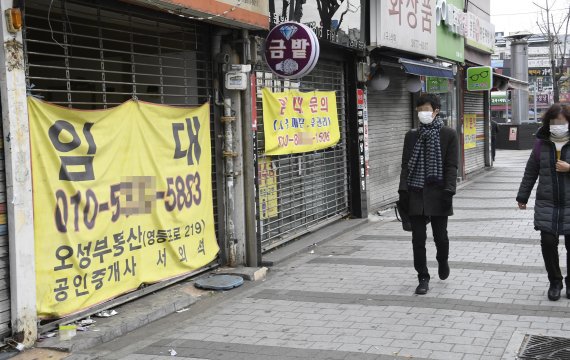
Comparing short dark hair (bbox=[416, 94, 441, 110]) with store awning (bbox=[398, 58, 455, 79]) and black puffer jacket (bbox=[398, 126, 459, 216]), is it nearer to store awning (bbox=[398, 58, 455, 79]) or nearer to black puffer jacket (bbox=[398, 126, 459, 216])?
black puffer jacket (bbox=[398, 126, 459, 216])

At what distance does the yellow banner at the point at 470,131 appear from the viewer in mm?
18156

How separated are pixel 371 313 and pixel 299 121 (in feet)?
12.7

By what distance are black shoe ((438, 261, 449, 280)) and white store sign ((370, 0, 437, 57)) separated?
206 inches

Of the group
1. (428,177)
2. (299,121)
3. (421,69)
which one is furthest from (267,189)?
(421,69)

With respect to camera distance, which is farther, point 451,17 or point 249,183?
point 451,17

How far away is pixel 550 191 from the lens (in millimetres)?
5770

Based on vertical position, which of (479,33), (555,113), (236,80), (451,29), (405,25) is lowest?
(555,113)

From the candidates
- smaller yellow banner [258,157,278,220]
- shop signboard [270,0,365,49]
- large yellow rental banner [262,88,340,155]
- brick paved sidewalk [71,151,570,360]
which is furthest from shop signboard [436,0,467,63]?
smaller yellow banner [258,157,278,220]

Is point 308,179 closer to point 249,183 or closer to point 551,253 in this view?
point 249,183

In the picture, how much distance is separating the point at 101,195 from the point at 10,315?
1.30 m

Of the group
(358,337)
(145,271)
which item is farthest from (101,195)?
(358,337)

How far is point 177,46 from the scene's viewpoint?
23.1 ft

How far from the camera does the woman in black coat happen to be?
6074 millimetres

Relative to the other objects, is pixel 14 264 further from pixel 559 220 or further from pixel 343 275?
pixel 559 220
